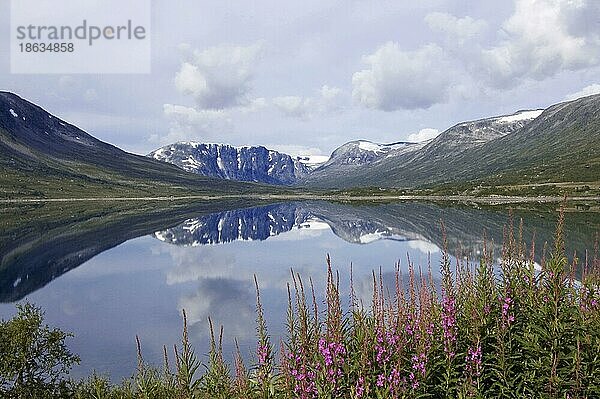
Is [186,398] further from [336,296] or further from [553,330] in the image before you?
[553,330]

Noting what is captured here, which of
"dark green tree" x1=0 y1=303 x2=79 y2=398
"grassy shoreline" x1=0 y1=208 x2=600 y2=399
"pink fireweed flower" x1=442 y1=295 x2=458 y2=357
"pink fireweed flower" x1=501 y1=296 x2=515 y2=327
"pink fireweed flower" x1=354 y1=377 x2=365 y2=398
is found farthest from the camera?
"dark green tree" x1=0 y1=303 x2=79 y2=398

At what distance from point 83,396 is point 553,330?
625 inches

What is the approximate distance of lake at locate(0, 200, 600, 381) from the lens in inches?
1345

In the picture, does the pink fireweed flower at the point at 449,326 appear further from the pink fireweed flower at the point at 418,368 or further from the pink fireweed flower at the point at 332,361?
the pink fireweed flower at the point at 332,361

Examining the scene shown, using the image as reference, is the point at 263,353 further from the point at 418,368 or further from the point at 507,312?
the point at 507,312

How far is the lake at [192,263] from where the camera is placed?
3416cm

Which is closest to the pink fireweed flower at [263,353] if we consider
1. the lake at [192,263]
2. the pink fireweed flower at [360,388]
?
the pink fireweed flower at [360,388]

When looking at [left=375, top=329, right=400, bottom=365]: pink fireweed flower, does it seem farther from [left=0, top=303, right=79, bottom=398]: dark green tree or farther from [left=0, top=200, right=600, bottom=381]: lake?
[left=0, top=303, right=79, bottom=398]: dark green tree

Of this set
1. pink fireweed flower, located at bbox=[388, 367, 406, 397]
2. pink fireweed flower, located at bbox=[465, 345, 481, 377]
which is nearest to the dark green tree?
pink fireweed flower, located at bbox=[388, 367, 406, 397]

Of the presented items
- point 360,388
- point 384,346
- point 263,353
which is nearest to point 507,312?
point 384,346

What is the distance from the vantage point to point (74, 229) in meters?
106

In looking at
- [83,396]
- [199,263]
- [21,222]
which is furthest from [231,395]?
[21,222]

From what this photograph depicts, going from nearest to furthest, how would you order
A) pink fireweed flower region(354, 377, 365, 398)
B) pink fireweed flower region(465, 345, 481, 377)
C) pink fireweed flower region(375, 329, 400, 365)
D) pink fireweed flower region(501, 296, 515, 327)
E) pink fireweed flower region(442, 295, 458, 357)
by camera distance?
pink fireweed flower region(354, 377, 365, 398) < pink fireweed flower region(465, 345, 481, 377) < pink fireweed flower region(375, 329, 400, 365) < pink fireweed flower region(442, 295, 458, 357) < pink fireweed flower region(501, 296, 515, 327)

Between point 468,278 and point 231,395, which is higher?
point 468,278
